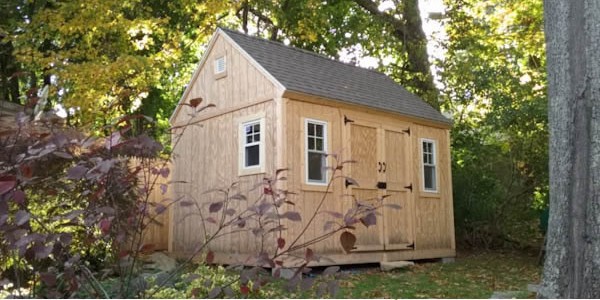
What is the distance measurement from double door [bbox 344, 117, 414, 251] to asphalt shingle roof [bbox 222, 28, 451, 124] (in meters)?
0.50

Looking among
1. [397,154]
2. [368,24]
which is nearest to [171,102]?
[368,24]

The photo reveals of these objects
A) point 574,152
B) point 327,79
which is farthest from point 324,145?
point 574,152

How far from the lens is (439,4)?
56.1 feet

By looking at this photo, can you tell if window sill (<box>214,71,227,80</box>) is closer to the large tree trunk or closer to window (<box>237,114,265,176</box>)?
window (<box>237,114,265,176</box>)

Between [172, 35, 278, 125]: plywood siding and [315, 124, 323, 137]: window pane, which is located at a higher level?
[172, 35, 278, 125]: plywood siding

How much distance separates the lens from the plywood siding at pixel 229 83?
31.9ft

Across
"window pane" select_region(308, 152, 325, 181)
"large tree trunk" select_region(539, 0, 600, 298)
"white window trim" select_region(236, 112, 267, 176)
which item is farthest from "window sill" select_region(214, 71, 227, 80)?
"large tree trunk" select_region(539, 0, 600, 298)

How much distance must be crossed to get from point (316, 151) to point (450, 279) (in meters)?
3.04

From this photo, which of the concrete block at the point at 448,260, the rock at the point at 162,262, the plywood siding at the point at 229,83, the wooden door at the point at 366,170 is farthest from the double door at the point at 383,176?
the rock at the point at 162,262

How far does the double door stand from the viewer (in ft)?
33.3

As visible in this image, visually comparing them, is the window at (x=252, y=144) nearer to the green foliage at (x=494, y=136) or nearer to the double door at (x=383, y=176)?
the double door at (x=383, y=176)

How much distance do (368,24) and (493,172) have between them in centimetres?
614

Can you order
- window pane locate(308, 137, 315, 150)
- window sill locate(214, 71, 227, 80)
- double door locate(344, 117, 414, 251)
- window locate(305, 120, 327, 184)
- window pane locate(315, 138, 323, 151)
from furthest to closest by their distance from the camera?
window sill locate(214, 71, 227, 80) → double door locate(344, 117, 414, 251) → window pane locate(315, 138, 323, 151) → window pane locate(308, 137, 315, 150) → window locate(305, 120, 327, 184)

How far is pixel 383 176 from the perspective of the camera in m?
10.6
